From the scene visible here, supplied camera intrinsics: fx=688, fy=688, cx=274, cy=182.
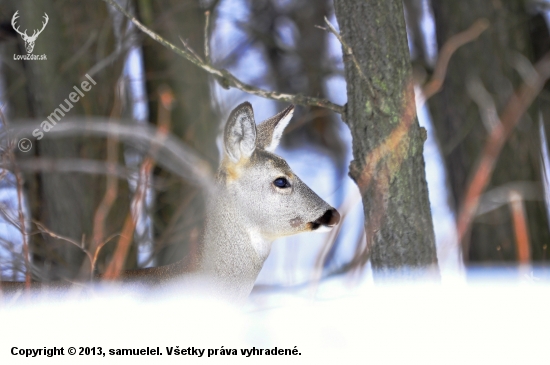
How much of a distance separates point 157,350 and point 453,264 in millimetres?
3604

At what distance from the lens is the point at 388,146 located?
11.6 feet

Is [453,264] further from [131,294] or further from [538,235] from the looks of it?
[131,294]

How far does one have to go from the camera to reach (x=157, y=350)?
3281 millimetres

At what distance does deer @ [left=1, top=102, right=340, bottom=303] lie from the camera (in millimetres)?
3902

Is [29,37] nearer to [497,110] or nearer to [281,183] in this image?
[281,183]

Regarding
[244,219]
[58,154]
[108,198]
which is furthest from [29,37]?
[108,198]

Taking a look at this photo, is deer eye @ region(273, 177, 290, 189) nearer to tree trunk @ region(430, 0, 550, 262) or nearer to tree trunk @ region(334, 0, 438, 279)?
tree trunk @ region(334, 0, 438, 279)

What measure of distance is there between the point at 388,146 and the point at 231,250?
1.09 m

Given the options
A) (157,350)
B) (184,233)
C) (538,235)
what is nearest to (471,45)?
(538,235)

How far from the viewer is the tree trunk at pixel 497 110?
6.24 metres

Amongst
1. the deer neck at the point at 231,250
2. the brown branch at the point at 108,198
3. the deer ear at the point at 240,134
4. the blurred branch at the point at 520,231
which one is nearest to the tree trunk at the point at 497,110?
the blurred branch at the point at 520,231

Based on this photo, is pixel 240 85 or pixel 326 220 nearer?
pixel 240 85

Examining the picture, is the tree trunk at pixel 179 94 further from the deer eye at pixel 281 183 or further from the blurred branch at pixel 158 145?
the deer eye at pixel 281 183

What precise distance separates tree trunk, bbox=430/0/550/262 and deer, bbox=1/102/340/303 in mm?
2679
